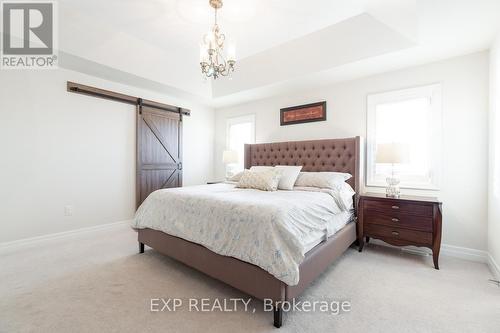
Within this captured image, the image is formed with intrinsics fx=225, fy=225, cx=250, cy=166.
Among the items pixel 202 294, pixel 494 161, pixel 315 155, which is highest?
pixel 315 155

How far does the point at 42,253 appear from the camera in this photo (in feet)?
9.05

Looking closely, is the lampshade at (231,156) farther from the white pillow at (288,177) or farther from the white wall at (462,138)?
the white wall at (462,138)

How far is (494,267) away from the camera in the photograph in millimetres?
2277

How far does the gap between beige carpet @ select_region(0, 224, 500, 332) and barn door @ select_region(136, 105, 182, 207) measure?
5.33 ft

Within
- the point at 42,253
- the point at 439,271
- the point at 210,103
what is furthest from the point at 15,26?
the point at 439,271

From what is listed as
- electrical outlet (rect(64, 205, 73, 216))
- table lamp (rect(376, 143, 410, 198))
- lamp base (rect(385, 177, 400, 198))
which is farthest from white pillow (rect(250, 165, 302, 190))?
electrical outlet (rect(64, 205, 73, 216))

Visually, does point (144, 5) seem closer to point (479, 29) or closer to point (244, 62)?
point (244, 62)

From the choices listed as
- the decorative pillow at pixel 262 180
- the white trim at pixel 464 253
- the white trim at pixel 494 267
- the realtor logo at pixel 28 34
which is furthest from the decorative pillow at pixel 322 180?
the realtor logo at pixel 28 34

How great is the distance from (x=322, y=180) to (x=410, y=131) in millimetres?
1373

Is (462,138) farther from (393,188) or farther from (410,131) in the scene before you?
(393,188)

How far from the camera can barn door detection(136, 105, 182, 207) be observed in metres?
4.10

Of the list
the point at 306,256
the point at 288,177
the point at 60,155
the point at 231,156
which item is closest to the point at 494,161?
the point at 288,177

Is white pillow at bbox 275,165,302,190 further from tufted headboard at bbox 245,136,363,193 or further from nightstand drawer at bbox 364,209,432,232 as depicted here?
nightstand drawer at bbox 364,209,432,232

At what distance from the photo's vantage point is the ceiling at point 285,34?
225 cm
